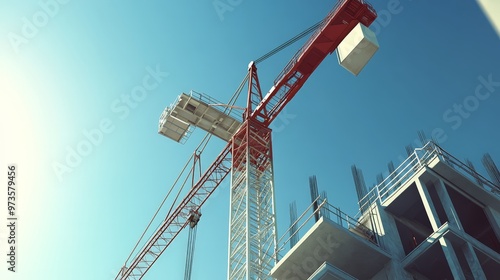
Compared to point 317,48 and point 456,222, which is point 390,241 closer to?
point 456,222

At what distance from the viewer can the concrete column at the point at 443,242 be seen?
13.5 meters

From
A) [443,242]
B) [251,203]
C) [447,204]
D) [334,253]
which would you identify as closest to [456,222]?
[447,204]

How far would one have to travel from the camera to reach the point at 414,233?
1728 centimetres

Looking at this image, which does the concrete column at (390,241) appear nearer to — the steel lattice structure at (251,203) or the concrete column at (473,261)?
the concrete column at (473,261)

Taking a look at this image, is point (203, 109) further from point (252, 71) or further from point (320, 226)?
point (320, 226)

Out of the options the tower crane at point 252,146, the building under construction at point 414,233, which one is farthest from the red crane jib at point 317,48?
the building under construction at point 414,233

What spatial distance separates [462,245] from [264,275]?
1245 centimetres

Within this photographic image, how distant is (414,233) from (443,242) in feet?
9.88

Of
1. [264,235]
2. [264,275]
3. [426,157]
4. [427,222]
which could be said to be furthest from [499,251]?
[264,235]

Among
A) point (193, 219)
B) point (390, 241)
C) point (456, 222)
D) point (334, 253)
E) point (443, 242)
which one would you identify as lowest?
point (443, 242)

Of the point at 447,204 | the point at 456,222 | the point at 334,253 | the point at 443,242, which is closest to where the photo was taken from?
the point at 443,242

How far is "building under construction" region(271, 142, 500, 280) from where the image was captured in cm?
1480

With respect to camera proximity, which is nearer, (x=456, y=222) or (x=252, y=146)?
(x=456, y=222)

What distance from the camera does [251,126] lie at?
3456 cm
